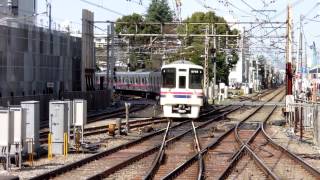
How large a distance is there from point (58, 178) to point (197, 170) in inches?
135

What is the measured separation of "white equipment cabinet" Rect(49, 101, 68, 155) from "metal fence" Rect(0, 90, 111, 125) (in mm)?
8992

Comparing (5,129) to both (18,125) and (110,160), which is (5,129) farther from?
(110,160)

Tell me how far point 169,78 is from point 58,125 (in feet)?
53.4

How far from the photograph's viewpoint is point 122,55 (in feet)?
301

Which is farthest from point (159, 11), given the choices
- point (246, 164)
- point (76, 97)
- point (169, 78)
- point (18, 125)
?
point (18, 125)

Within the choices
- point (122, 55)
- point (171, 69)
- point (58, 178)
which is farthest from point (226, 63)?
point (58, 178)

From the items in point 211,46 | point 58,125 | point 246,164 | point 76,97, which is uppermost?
point 211,46

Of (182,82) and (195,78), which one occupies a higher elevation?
(195,78)

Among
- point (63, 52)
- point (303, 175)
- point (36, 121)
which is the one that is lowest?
point (303, 175)

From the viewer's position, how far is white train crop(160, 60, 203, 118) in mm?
33656

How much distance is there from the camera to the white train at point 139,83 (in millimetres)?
60766

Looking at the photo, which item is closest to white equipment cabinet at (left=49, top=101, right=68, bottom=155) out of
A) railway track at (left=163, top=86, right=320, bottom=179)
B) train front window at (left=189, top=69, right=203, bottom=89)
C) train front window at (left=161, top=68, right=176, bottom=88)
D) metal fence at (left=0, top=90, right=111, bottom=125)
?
railway track at (left=163, top=86, right=320, bottom=179)

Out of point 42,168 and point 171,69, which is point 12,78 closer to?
point 171,69

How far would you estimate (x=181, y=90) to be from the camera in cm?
3378
